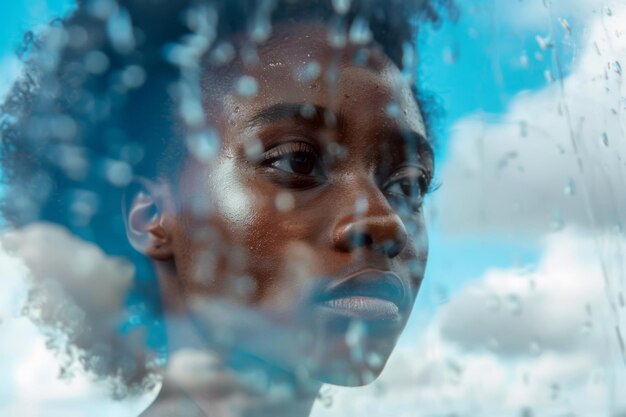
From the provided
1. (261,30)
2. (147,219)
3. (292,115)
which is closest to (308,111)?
(292,115)

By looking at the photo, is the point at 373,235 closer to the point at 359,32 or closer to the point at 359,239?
the point at 359,239

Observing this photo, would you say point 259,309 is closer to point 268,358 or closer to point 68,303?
point 268,358

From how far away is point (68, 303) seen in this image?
78 cm

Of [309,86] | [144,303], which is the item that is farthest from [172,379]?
[309,86]

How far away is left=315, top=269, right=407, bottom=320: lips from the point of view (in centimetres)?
64

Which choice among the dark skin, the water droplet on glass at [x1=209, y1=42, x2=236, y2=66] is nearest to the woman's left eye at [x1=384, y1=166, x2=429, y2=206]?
the dark skin

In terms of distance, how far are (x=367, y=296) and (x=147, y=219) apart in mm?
272

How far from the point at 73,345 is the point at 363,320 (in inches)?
13.6

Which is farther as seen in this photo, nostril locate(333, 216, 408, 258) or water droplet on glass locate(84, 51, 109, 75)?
water droplet on glass locate(84, 51, 109, 75)

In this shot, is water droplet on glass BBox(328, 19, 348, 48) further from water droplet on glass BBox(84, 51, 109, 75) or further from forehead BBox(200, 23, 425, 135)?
water droplet on glass BBox(84, 51, 109, 75)

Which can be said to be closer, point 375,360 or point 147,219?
point 375,360

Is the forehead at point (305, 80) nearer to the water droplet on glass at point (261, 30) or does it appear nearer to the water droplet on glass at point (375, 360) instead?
the water droplet on glass at point (261, 30)

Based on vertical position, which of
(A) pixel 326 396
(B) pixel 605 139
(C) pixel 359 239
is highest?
(B) pixel 605 139

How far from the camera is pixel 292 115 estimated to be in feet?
2.22
